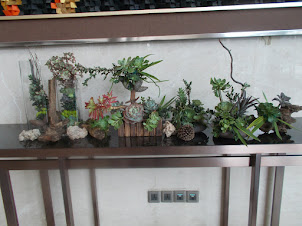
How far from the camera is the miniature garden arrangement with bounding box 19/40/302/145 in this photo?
0.81 m

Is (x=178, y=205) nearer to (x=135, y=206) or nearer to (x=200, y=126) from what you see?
(x=135, y=206)

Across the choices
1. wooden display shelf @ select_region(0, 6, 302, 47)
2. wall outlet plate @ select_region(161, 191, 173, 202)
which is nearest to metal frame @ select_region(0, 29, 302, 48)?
wooden display shelf @ select_region(0, 6, 302, 47)

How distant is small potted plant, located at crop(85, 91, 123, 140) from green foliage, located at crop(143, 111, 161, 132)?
0.10 meters

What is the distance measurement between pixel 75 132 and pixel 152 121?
32cm

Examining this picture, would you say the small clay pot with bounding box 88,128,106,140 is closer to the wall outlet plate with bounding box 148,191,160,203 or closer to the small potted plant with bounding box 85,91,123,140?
the small potted plant with bounding box 85,91,123,140

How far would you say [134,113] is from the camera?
822mm

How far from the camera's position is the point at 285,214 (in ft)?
4.01

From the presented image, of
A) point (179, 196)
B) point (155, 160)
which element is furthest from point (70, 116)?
point (179, 196)

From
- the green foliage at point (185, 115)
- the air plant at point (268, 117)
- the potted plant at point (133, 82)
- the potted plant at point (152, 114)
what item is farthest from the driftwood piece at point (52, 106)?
the air plant at point (268, 117)

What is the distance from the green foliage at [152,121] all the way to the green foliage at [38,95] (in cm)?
43

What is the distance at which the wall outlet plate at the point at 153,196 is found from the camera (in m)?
1.21

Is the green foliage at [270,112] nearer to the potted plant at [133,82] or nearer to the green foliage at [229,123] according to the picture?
the green foliage at [229,123]

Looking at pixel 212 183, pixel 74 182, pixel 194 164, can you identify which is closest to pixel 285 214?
pixel 212 183

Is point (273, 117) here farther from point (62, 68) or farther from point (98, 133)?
point (62, 68)
